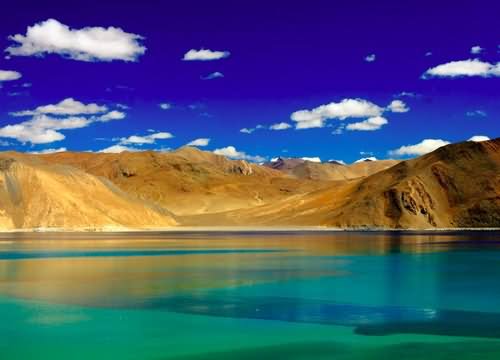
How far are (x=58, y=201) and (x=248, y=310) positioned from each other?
319 ft

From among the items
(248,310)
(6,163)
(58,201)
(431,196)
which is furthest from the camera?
(431,196)

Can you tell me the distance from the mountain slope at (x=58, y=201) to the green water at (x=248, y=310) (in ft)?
235

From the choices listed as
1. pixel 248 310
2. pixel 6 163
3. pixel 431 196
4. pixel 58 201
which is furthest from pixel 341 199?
pixel 248 310

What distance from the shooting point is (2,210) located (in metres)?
111

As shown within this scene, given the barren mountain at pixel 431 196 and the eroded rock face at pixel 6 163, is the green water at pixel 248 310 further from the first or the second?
the barren mountain at pixel 431 196

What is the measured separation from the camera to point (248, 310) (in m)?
25.3

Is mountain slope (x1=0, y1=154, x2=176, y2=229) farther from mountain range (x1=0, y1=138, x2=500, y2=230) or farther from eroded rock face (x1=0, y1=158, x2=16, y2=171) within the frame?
mountain range (x1=0, y1=138, x2=500, y2=230)

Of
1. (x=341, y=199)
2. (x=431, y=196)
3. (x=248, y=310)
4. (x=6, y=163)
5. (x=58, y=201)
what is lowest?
(x=248, y=310)

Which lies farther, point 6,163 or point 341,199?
point 341,199

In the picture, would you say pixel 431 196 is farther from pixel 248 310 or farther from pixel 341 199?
pixel 248 310

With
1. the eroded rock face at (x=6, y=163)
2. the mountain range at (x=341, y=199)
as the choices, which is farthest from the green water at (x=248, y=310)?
the eroded rock face at (x=6, y=163)

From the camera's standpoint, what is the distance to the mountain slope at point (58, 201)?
371 feet

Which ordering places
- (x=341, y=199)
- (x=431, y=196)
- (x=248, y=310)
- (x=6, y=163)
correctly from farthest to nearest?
(x=341, y=199) → (x=431, y=196) → (x=6, y=163) → (x=248, y=310)

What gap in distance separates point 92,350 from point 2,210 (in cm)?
9907
